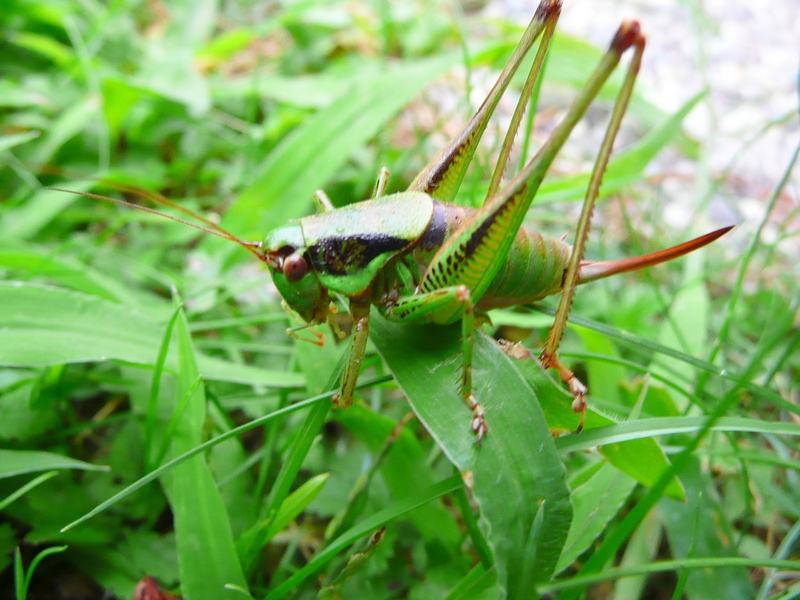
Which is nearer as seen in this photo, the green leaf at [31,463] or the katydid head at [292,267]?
the green leaf at [31,463]

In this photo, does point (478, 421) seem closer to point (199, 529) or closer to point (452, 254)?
point (452, 254)

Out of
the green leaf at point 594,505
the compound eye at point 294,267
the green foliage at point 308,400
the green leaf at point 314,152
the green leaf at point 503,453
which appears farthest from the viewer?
the green leaf at point 314,152

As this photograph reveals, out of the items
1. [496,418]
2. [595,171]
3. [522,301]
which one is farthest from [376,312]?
[595,171]

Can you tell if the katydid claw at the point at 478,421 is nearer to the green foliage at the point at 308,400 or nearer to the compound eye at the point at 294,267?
the green foliage at the point at 308,400

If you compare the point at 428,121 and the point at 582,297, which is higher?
the point at 428,121

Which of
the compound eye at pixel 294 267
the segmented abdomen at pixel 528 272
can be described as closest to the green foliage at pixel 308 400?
the segmented abdomen at pixel 528 272

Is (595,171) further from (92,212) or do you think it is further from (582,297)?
(92,212)

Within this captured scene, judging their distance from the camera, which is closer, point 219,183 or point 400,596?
point 400,596

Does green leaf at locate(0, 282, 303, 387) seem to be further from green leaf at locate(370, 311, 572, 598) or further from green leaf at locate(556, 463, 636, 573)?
green leaf at locate(556, 463, 636, 573)
